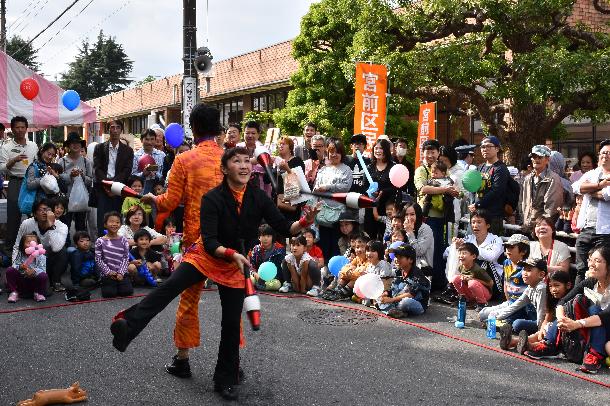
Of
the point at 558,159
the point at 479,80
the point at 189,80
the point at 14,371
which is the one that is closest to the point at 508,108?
the point at 479,80

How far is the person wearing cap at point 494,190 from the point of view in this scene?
7766 mm

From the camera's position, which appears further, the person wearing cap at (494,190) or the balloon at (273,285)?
the balloon at (273,285)

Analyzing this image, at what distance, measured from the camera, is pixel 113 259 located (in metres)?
8.05

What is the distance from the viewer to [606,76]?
11.0m

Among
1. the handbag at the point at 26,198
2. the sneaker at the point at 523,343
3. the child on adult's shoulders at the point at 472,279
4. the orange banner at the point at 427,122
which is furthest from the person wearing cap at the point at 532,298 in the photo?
the orange banner at the point at 427,122

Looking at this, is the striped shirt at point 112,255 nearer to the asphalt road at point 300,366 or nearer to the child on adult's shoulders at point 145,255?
the child on adult's shoulders at point 145,255

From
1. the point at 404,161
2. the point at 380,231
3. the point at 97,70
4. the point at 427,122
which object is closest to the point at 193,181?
the point at 380,231

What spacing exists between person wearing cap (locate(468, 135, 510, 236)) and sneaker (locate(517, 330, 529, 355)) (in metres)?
2.42

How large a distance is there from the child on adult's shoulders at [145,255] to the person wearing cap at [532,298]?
4395 millimetres

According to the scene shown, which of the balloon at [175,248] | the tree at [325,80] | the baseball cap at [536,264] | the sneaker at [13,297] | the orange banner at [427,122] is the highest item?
the tree at [325,80]

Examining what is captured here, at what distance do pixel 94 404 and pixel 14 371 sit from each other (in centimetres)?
100

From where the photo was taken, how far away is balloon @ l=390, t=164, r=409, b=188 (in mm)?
8133

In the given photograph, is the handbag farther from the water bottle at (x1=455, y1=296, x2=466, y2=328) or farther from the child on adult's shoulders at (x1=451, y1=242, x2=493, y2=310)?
the water bottle at (x1=455, y1=296, x2=466, y2=328)

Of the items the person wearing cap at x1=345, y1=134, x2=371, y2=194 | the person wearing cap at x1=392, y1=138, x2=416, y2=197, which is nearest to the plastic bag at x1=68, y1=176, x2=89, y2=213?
the person wearing cap at x1=345, y1=134, x2=371, y2=194
